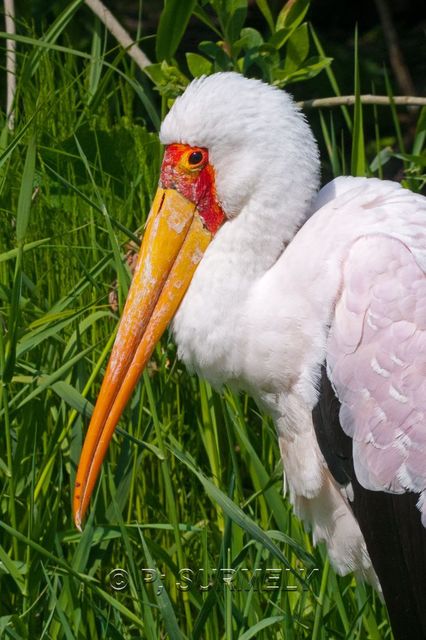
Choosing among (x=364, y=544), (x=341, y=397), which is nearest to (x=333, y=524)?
(x=364, y=544)

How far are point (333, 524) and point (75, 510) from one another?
2.31ft

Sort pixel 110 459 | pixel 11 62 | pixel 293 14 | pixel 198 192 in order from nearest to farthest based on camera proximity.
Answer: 1. pixel 198 192
2. pixel 110 459
3. pixel 293 14
4. pixel 11 62

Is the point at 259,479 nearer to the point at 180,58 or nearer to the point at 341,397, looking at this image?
the point at 341,397

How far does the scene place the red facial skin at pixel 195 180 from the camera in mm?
3234

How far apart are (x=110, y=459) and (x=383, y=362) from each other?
3.40 ft

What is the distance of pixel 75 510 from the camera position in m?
3.17

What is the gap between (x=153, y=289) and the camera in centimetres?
327

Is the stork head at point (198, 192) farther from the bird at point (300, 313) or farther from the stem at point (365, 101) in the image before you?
the stem at point (365, 101)

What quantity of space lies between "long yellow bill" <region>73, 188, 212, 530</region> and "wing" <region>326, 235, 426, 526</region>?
0.49 metres

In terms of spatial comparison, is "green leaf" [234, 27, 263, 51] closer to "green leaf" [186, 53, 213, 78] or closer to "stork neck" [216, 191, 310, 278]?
"green leaf" [186, 53, 213, 78]

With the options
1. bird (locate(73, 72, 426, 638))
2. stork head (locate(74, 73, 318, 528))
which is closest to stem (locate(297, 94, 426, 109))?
bird (locate(73, 72, 426, 638))

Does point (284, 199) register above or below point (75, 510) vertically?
above

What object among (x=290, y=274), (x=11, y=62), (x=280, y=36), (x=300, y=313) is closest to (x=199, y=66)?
(x=280, y=36)

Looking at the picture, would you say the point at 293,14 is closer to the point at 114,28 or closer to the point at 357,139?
the point at 357,139
